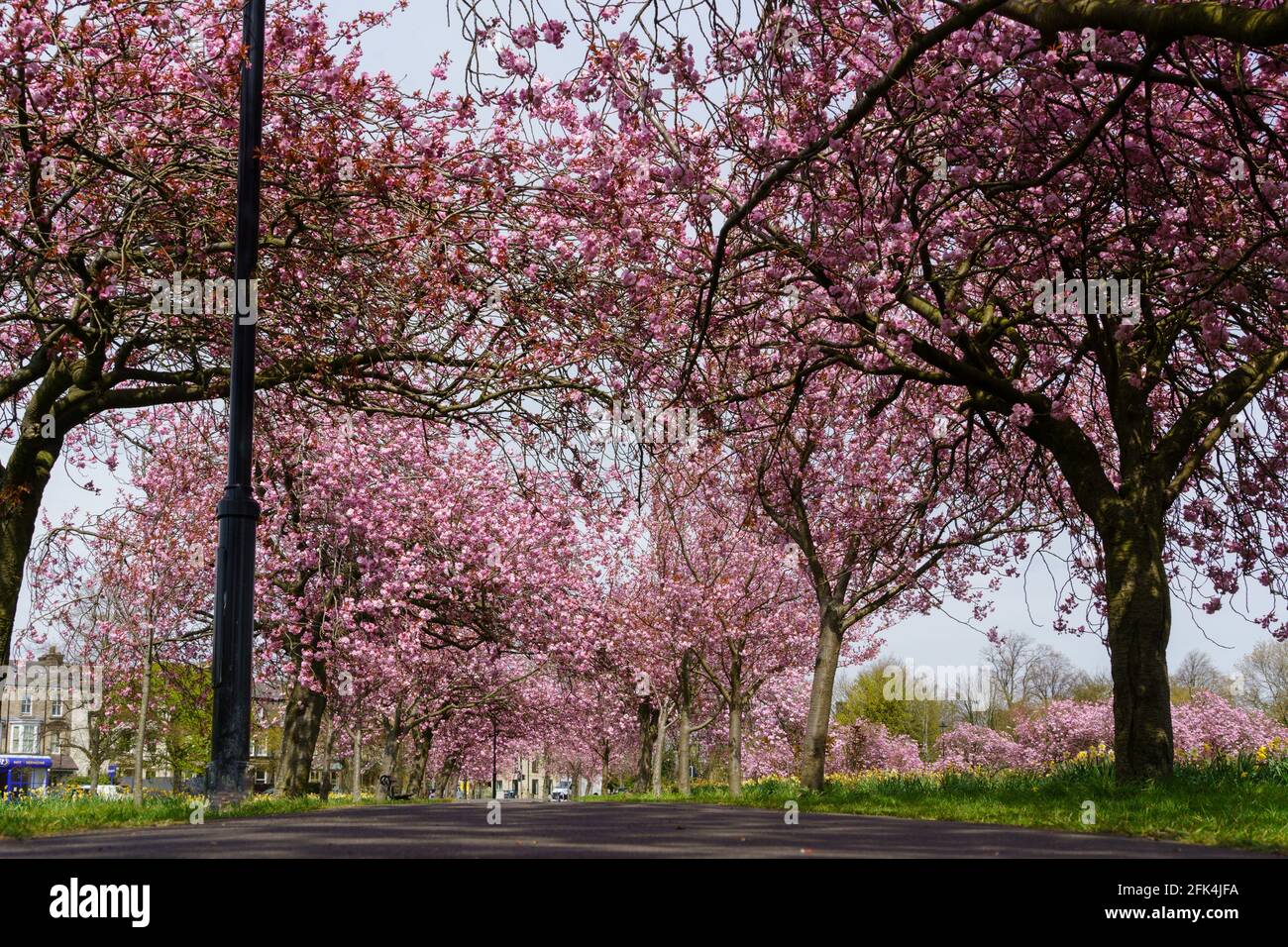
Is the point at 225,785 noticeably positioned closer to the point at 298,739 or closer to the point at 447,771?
the point at 298,739

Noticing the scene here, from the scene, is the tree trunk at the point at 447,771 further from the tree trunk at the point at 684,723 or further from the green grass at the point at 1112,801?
the green grass at the point at 1112,801

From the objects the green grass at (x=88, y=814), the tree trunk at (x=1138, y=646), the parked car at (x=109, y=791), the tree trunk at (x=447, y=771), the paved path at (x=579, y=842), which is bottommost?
the tree trunk at (x=447, y=771)

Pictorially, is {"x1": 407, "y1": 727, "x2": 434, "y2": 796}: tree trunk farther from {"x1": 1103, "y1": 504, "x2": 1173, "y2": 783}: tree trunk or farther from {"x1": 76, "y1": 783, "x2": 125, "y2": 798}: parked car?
{"x1": 1103, "y1": 504, "x2": 1173, "y2": 783}: tree trunk

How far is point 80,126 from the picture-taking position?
398 inches

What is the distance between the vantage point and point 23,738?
291 feet

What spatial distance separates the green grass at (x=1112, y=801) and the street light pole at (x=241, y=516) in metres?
6.77

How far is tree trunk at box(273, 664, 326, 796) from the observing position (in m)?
23.0

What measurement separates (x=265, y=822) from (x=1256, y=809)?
8.17 m

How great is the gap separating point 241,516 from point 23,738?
3708 inches

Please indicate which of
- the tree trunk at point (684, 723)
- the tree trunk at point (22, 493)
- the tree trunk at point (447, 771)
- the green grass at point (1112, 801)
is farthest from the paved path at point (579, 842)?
the tree trunk at point (447, 771)

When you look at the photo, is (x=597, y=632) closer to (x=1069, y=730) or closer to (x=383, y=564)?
(x=383, y=564)

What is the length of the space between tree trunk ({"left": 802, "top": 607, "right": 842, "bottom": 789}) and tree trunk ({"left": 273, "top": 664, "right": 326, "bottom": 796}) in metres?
9.97

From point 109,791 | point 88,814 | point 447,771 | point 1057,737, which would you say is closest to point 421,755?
point 109,791

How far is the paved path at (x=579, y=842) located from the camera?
6.32m
